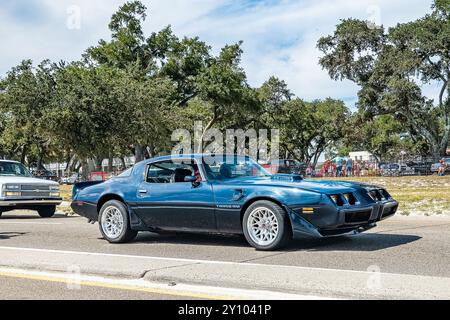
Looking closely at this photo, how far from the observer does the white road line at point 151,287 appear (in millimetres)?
5527

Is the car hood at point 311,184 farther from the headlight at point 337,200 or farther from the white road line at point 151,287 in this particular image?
the white road line at point 151,287

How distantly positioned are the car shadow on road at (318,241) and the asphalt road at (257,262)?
0.05 ft

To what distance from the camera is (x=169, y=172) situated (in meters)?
9.46

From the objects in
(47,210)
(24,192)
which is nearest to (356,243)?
(24,192)

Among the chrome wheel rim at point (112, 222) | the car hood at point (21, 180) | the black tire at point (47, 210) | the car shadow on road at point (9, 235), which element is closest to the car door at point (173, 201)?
the chrome wheel rim at point (112, 222)

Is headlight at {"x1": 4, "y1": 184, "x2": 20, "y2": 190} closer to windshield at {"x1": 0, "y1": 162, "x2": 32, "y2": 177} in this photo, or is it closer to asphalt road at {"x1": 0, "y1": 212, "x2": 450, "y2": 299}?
windshield at {"x1": 0, "y1": 162, "x2": 32, "y2": 177}

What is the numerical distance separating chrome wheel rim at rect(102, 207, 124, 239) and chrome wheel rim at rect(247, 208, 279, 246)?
264 cm

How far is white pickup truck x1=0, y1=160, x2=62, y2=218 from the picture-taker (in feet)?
52.5

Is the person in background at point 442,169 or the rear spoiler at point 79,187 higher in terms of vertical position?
the person in background at point 442,169

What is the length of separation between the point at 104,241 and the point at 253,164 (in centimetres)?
311

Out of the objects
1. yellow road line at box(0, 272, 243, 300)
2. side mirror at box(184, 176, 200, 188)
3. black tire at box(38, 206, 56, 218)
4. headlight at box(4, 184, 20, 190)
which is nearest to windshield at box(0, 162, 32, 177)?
headlight at box(4, 184, 20, 190)

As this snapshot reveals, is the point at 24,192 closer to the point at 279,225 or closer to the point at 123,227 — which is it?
the point at 123,227

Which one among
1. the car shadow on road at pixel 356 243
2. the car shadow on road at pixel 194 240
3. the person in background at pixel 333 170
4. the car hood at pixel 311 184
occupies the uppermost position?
the person in background at pixel 333 170

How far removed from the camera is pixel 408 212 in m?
13.7
